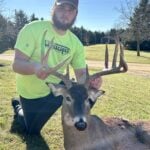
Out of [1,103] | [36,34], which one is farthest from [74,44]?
[1,103]

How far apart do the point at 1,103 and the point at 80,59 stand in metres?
3.15

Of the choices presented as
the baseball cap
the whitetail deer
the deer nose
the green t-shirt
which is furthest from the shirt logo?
the deer nose

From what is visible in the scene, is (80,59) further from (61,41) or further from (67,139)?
(67,139)

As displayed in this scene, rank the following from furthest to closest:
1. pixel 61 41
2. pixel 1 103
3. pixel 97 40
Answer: pixel 97 40, pixel 1 103, pixel 61 41

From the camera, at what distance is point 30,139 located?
683 centimetres

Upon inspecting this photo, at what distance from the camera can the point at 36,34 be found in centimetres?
643

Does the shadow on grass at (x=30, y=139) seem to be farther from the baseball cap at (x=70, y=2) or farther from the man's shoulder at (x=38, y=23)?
the baseball cap at (x=70, y=2)

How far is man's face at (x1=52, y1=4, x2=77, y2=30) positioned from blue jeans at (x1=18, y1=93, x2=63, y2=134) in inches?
46.2

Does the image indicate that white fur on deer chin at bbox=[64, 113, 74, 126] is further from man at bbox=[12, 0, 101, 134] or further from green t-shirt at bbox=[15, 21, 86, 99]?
green t-shirt at bbox=[15, 21, 86, 99]

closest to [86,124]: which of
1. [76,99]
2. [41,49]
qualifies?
[76,99]

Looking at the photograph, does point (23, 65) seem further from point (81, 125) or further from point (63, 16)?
point (81, 125)

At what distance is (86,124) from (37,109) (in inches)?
75.0

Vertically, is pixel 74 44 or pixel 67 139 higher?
pixel 74 44

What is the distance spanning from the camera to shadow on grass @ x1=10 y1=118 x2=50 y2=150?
6539 mm
